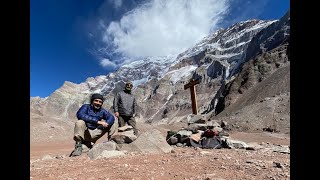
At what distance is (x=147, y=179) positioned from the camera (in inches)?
→ 187

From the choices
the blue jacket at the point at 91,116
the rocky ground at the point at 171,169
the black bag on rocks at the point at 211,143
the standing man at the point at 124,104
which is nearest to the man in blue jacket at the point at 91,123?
the blue jacket at the point at 91,116

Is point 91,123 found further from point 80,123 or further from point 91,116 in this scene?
point 80,123

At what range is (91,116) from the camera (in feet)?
28.1

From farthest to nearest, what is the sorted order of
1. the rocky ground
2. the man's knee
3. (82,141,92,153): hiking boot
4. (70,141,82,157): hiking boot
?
(82,141,92,153): hiking boot → the man's knee → (70,141,82,157): hiking boot → the rocky ground

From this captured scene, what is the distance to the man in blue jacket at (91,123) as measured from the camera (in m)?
8.39

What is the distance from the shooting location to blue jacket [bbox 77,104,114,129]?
8469 mm

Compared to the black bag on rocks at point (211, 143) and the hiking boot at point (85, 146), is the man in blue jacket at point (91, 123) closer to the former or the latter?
the hiking boot at point (85, 146)

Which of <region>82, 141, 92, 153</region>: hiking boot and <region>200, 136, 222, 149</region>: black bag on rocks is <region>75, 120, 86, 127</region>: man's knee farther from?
<region>200, 136, 222, 149</region>: black bag on rocks

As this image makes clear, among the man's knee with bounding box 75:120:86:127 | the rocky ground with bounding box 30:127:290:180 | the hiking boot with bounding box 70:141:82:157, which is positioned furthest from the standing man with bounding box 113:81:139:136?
the rocky ground with bounding box 30:127:290:180

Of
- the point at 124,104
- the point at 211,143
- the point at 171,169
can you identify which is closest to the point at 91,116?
the point at 124,104

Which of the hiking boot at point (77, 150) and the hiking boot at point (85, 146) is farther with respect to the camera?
the hiking boot at point (85, 146)

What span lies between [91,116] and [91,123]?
196 mm
